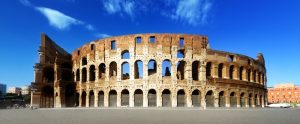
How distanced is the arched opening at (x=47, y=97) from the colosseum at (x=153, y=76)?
267 mm

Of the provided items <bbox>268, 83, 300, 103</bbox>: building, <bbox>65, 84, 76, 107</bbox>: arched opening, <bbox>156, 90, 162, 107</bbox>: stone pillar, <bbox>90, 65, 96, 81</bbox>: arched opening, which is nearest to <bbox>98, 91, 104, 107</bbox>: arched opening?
<bbox>90, 65, 96, 81</bbox>: arched opening

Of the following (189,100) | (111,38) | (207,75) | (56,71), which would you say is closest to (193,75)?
(207,75)

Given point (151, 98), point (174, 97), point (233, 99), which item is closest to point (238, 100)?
point (233, 99)

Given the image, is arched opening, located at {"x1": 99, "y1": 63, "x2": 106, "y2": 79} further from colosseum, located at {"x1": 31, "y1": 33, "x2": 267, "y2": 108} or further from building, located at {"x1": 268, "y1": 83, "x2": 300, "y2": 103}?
building, located at {"x1": 268, "y1": 83, "x2": 300, "y2": 103}

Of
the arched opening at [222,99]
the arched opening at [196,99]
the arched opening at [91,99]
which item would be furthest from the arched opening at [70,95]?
the arched opening at [222,99]

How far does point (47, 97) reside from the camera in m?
44.1

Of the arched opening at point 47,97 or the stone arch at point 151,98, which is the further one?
the arched opening at point 47,97

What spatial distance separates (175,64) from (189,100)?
4.43 m

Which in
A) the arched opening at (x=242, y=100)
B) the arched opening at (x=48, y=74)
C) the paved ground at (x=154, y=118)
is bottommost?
the arched opening at (x=242, y=100)

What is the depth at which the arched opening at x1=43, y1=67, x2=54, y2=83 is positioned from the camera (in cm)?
4394

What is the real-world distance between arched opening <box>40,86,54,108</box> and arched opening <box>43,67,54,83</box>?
1136 mm

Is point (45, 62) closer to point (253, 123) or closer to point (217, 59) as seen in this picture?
point (217, 59)

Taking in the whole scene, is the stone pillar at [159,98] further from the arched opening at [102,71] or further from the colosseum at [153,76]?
the arched opening at [102,71]

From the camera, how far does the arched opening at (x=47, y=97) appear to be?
142 feet
